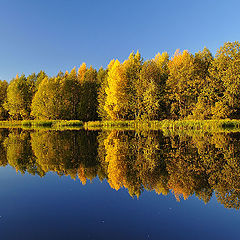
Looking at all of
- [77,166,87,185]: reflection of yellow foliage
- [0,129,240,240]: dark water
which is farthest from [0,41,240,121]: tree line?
[77,166,87,185]: reflection of yellow foliage

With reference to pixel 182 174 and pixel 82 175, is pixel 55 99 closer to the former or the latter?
pixel 82 175

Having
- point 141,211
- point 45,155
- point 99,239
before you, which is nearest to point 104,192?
point 141,211

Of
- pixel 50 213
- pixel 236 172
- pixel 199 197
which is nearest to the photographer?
pixel 50 213

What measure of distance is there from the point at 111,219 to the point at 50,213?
56.9 inches

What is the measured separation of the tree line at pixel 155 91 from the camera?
36.1 m

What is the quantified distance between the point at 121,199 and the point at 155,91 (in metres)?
36.2

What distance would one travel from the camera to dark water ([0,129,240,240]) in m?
3.98

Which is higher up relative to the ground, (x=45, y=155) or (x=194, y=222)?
(x=45, y=155)

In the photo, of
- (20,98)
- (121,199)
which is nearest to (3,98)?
(20,98)

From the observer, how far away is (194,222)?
4.32 metres

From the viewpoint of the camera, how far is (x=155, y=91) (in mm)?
40156

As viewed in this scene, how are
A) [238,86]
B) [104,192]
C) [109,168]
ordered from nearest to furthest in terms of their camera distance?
1. [104,192]
2. [109,168]
3. [238,86]

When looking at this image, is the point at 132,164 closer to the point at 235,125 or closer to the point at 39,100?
the point at 235,125

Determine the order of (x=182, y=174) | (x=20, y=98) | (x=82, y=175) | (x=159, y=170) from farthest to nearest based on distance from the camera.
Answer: (x=20, y=98), (x=159, y=170), (x=82, y=175), (x=182, y=174)
